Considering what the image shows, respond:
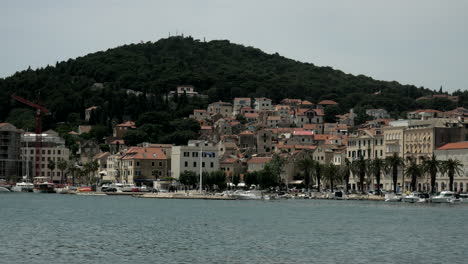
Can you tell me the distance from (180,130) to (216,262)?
148m

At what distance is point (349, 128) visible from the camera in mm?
190125

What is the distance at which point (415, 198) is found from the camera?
109812mm

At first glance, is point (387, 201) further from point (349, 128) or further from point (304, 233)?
point (349, 128)

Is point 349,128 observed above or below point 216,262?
above

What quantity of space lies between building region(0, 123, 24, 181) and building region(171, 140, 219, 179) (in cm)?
5451

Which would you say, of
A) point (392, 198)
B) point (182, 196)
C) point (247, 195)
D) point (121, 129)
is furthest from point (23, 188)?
point (392, 198)

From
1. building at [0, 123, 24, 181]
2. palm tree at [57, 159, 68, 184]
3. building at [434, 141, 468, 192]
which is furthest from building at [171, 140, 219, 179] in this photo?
building at [0, 123, 24, 181]

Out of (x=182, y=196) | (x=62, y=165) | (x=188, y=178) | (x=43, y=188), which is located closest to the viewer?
(x=182, y=196)

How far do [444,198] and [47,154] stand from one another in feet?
340

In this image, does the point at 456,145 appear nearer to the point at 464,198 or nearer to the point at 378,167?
the point at 464,198

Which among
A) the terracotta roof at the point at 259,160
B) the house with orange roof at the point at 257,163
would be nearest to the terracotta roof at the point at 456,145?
the house with orange roof at the point at 257,163

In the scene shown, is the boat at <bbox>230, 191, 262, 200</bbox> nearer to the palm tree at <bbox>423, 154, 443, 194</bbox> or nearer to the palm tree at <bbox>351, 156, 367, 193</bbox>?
the palm tree at <bbox>351, 156, 367, 193</bbox>

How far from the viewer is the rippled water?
148 feet

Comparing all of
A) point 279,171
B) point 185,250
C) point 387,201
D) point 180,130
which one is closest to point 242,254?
point 185,250
